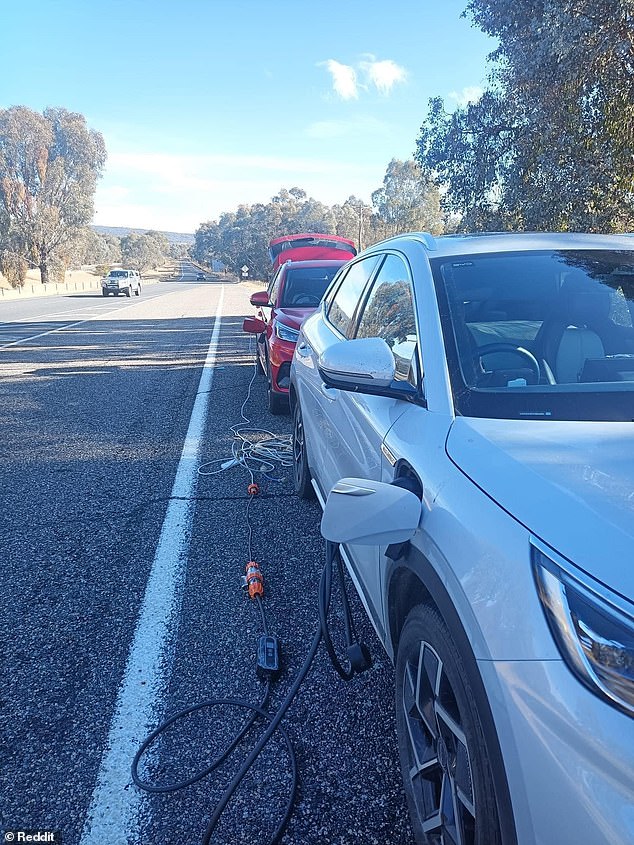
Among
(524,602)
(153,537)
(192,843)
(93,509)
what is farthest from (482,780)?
(93,509)

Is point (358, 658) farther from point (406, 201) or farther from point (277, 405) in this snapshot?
point (406, 201)

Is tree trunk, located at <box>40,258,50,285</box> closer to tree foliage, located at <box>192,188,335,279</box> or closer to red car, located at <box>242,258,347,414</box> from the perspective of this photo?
tree foliage, located at <box>192,188,335,279</box>

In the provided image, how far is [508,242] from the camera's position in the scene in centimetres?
286

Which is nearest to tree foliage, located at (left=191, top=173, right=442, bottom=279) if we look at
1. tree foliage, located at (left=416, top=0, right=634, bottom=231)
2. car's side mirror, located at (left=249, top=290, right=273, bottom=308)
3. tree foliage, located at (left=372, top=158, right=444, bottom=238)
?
tree foliage, located at (left=372, top=158, right=444, bottom=238)

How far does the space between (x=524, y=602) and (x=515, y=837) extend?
1.53ft

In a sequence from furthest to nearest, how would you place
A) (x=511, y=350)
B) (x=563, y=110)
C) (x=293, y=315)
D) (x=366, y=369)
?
1. (x=563, y=110)
2. (x=293, y=315)
3. (x=511, y=350)
4. (x=366, y=369)

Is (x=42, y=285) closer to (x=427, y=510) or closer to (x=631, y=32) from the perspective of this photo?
(x=631, y=32)

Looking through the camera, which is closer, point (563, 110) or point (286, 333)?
point (286, 333)

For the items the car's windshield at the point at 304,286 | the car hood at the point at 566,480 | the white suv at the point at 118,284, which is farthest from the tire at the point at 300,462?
the white suv at the point at 118,284

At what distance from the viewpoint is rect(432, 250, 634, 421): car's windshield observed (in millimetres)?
1976

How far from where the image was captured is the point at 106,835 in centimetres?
199

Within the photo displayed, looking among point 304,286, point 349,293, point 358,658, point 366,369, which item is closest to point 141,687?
point 358,658

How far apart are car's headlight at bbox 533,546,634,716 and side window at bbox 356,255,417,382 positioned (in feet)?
3.75

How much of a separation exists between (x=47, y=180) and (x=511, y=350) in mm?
68445
